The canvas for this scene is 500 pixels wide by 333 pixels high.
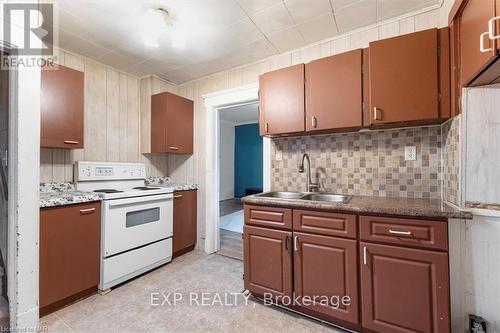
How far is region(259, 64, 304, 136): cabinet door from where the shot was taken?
6.50 feet

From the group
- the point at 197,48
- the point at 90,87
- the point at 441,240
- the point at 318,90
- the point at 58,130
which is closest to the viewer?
the point at 441,240

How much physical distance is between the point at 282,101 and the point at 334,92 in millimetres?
456

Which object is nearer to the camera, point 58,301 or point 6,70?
point 6,70

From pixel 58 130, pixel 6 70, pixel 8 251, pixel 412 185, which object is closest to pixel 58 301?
pixel 8 251

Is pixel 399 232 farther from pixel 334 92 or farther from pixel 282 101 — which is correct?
pixel 282 101

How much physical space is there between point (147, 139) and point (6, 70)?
5.22 feet

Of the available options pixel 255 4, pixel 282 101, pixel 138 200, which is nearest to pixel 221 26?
pixel 255 4

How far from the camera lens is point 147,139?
116 inches

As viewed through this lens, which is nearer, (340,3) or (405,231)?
(405,231)

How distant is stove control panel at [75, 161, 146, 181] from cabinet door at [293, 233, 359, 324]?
215cm

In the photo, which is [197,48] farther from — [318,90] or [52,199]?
[52,199]

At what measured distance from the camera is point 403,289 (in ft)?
4.35

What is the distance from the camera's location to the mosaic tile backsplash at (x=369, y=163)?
5.76 ft

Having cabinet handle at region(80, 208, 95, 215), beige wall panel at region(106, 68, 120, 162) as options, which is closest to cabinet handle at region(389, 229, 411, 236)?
cabinet handle at region(80, 208, 95, 215)
